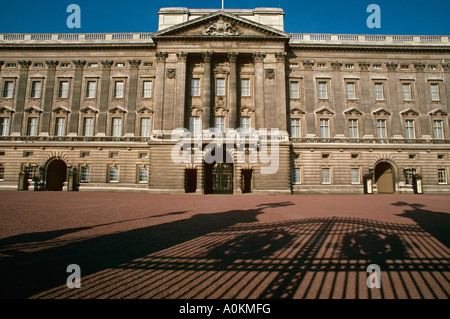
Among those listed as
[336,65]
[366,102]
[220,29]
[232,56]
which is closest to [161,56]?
[220,29]

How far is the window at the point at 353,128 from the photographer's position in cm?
2848

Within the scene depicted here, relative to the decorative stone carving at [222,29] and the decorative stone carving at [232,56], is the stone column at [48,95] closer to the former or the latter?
the decorative stone carving at [222,29]

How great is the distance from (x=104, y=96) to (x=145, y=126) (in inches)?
270

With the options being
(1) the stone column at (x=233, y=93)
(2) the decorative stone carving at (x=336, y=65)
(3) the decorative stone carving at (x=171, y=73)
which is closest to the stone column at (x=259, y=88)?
(1) the stone column at (x=233, y=93)

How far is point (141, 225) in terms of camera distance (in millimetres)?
8367

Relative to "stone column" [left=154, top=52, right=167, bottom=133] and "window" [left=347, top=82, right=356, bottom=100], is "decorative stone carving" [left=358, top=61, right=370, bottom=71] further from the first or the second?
"stone column" [left=154, top=52, right=167, bottom=133]

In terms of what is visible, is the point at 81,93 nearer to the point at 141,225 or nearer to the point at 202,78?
the point at 202,78

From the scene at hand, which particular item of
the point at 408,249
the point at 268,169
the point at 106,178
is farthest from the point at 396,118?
the point at 106,178

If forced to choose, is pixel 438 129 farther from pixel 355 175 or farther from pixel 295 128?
pixel 295 128

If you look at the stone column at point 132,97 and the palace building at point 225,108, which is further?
the stone column at point 132,97

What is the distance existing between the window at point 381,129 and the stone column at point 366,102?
37.6 inches

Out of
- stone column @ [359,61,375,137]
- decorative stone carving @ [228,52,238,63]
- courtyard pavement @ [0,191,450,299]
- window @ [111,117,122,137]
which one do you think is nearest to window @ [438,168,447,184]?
stone column @ [359,61,375,137]

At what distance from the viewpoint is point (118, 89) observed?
96.4 ft

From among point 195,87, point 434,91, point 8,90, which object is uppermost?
point 434,91
